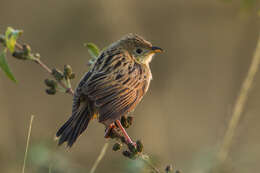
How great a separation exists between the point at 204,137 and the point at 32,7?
486 centimetres

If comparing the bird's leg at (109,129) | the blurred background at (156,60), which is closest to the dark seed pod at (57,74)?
the bird's leg at (109,129)

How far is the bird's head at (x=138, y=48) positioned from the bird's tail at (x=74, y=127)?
147 cm

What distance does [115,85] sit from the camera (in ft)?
16.8

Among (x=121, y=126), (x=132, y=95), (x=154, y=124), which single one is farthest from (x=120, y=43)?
(x=154, y=124)

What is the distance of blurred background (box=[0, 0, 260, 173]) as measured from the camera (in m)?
10.6

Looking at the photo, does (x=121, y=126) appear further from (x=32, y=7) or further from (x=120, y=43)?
(x=32, y=7)

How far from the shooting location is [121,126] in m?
4.82

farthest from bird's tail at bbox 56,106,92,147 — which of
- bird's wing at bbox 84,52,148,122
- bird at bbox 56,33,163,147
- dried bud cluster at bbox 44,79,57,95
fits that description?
dried bud cluster at bbox 44,79,57,95

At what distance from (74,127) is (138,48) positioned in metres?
1.81

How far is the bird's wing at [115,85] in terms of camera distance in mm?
4816

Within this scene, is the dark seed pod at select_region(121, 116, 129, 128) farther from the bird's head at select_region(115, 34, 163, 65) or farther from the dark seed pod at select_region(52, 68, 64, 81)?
the bird's head at select_region(115, 34, 163, 65)

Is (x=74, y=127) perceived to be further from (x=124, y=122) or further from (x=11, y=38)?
(x=11, y=38)

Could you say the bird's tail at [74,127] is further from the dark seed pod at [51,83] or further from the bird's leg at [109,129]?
the dark seed pod at [51,83]

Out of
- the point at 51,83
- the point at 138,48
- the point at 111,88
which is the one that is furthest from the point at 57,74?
the point at 138,48
